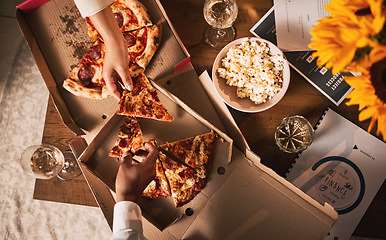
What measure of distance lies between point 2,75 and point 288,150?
190 centimetres

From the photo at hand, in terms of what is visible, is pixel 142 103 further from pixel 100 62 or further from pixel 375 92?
pixel 375 92

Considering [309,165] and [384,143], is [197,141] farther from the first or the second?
[384,143]

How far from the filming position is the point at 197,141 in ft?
3.70

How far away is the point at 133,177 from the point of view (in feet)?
3.17

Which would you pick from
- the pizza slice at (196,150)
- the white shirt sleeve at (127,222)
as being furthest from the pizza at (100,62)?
the white shirt sleeve at (127,222)

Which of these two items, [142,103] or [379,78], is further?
[142,103]

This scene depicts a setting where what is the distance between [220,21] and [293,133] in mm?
522

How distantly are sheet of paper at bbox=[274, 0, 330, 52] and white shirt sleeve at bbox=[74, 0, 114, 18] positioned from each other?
666mm

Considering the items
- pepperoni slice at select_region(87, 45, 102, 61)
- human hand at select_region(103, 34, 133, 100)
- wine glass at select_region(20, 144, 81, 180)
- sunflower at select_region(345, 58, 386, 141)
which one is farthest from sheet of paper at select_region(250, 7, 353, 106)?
wine glass at select_region(20, 144, 81, 180)

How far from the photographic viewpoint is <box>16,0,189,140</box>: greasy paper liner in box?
3.88 feet

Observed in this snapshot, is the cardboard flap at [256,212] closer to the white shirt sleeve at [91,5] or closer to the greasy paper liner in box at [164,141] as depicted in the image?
the greasy paper liner in box at [164,141]

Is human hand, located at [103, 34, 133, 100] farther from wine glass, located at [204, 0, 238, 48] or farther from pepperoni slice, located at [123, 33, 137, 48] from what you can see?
wine glass, located at [204, 0, 238, 48]

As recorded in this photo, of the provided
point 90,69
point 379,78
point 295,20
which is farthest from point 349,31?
point 90,69

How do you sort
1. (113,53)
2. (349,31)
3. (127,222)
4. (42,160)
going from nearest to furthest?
(349,31) → (127,222) → (113,53) → (42,160)
